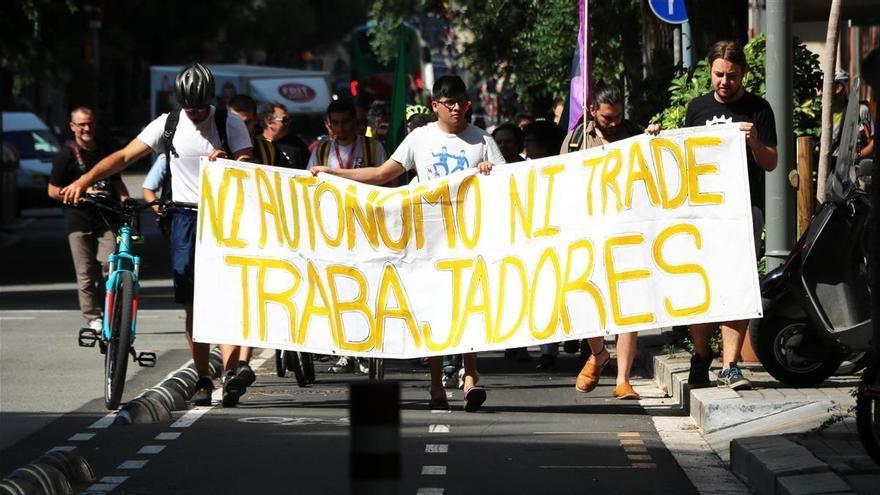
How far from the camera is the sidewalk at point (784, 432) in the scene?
772 cm

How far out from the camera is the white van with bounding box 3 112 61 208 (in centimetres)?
3744

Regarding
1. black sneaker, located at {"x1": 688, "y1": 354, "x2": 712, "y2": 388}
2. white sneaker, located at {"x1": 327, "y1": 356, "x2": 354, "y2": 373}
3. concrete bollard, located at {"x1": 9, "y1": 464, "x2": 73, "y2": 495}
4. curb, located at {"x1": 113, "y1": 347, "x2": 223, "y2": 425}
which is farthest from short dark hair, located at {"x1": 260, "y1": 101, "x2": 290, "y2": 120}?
concrete bollard, located at {"x1": 9, "y1": 464, "x2": 73, "y2": 495}

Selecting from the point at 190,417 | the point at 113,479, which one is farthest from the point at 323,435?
the point at 113,479

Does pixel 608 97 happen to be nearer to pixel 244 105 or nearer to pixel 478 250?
pixel 478 250

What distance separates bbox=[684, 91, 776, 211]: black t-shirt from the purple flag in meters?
1.72

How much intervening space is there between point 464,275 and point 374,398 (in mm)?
6551

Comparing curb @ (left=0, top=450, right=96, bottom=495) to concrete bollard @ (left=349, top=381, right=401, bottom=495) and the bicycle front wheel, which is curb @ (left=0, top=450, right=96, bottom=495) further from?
concrete bollard @ (left=349, top=381, right=401, bottom=495)

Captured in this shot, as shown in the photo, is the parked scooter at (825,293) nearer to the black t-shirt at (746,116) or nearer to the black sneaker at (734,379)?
the black sneaker at (734,379)

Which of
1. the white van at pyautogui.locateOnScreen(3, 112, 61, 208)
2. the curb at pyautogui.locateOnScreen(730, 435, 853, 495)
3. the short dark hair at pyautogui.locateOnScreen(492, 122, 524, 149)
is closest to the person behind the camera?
the curb at pyautogui.locateOnScreen(730, 435, 853, 495)

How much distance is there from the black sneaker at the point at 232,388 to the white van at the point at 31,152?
2622cm

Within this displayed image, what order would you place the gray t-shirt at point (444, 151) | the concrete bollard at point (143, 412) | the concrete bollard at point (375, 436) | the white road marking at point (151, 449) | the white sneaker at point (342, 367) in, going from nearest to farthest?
the concrete bollard at point (375, 436) → the white road marking at point (151, 449) → the concrete bollard at point (143, 412) → the gray t-shirt at point (444, 151) → the white sneaker at point (342, 367)

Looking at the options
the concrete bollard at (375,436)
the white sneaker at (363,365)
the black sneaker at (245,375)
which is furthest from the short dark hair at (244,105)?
the concrete bollard at (375,436)

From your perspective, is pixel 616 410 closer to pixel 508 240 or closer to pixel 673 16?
pixel 508 240

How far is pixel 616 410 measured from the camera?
36.5 feet
